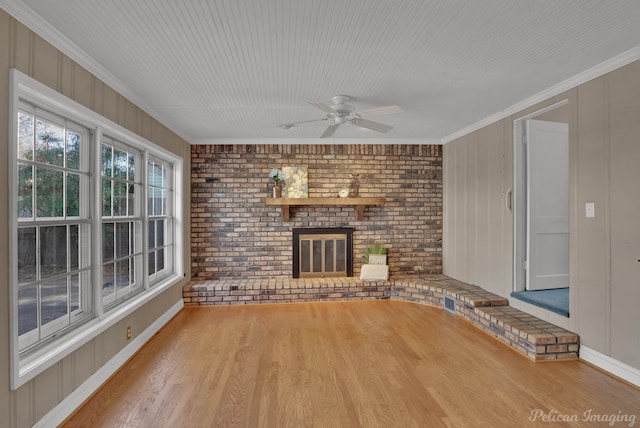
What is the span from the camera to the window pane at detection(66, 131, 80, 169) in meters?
2.42

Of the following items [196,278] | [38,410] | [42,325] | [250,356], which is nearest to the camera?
[38,410]

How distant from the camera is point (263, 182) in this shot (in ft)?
17.2

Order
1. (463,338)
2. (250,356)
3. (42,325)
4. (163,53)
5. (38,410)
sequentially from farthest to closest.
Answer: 1. (463,338)
2. (250,356)
3. (163,53)
4. (42,325)
5. (38,410)

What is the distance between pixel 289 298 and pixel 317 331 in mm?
1240

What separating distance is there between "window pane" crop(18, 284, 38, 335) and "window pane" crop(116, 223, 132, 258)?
105 centimetres

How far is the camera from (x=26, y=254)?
2.02m

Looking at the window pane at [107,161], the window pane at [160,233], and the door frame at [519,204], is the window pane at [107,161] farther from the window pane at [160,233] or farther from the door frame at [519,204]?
the door frame at [519,204]

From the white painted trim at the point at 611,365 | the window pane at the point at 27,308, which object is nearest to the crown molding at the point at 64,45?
the window pane at the point at 27,308

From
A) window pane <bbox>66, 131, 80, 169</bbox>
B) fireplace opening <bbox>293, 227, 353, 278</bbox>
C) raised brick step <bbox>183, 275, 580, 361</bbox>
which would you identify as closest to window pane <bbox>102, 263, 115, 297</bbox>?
window pane <bbox>66, 131, 80, 169</bbox>

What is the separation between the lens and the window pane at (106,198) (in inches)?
114

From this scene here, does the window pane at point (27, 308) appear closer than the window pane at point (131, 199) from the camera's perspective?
Yes

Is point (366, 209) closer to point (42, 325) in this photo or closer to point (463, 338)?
point (463, 338)

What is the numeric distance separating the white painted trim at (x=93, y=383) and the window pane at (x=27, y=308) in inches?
20.8

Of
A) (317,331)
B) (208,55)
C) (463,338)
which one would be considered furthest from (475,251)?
(208,55)
